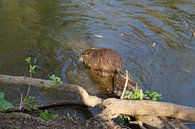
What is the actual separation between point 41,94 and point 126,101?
1.58 m

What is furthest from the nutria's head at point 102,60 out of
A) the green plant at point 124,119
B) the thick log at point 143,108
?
the thick log at point 143,108

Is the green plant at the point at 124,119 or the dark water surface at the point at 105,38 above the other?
the dark water surface at the point at 105,38

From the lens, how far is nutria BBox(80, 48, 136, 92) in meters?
7.45

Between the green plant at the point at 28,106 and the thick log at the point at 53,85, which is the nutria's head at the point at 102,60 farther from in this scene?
the green plant at the point at 28,106

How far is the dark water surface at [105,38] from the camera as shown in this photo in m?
7.47

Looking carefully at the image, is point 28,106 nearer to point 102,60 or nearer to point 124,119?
point 124,119

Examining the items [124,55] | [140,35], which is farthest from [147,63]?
[140,35]

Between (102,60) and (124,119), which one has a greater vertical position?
(102,60)

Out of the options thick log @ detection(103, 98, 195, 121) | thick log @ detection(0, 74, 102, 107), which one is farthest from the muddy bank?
thick log @ detection(0, 74, 102, 107)

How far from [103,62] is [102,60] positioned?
0.13 feet

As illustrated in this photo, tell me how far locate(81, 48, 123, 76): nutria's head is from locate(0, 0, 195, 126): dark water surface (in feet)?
0.69

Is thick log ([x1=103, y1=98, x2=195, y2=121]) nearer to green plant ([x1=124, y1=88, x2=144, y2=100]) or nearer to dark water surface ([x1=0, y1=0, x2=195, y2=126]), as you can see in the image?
green plant ([x1=124, y1=88, x2=144, y2=100])

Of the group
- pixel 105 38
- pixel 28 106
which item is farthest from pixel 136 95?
pixel 105 38

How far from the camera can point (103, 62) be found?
24.7 feet
